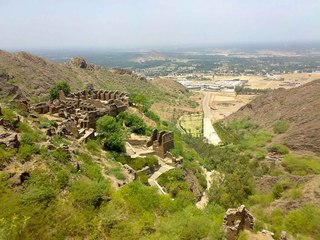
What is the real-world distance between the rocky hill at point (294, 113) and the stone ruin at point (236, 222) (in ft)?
120

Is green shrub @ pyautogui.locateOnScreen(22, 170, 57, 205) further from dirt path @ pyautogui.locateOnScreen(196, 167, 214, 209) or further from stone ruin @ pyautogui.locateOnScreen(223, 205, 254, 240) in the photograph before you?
dirt path @ pyautogui.locateOnScreen(196, 167, 214, 209)

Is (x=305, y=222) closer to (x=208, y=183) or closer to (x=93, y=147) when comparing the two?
(x=208, y=183)

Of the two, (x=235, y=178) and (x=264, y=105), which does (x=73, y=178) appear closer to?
(x=235, y=178)

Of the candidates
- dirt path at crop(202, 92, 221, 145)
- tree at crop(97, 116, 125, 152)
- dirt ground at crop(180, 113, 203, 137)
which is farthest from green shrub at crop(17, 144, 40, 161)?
dirt ground at crop(180, 113, 203, 137)

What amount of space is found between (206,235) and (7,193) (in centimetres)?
1079

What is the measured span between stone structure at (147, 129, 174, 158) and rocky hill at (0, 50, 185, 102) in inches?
1393

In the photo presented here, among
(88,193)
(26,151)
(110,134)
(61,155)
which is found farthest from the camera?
(110,134)

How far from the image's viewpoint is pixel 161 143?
118ft

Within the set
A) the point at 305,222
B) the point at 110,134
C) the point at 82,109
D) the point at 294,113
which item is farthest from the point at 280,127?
the point at 305,222

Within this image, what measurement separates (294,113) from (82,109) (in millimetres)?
43191

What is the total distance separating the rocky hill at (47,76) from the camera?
72188 millimetres

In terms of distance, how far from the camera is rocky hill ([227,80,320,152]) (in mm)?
55000

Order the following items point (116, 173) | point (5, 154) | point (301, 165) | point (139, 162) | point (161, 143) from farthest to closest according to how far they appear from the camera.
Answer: point (301, 165) < point (161, 143) < point (139, 162) < point (116, 173) < point (5, 154)

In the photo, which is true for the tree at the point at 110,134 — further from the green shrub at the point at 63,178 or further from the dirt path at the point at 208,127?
the dirt path at the point at 208,127
